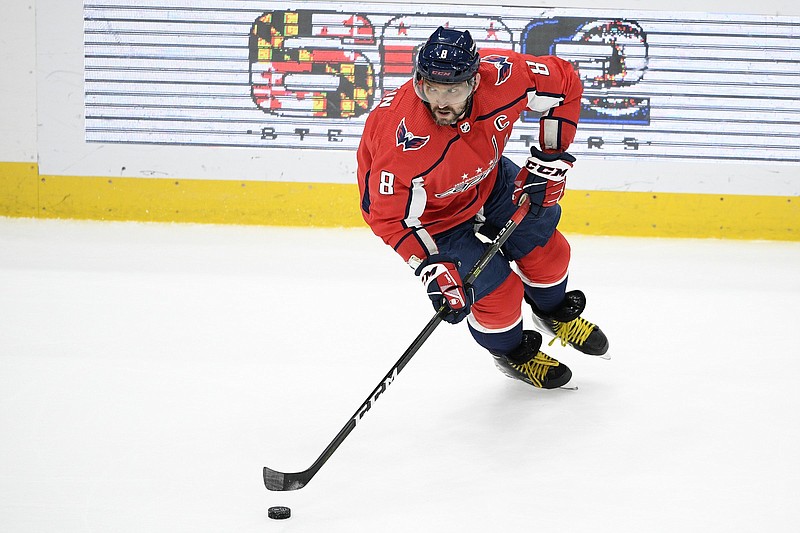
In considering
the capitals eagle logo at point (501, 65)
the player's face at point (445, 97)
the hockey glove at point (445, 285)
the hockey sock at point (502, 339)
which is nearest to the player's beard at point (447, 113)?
the player's face at point (445, 97)

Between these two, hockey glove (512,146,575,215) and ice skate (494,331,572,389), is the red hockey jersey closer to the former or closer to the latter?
hockey glove (512,146,575,215)

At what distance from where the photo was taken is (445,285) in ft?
6.97

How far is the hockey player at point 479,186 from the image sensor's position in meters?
2.14

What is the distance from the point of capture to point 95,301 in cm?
352

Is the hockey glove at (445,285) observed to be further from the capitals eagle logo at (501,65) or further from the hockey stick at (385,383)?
the capitals eagle logo at (501,65)

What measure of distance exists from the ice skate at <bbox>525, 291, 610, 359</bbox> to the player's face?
781mm

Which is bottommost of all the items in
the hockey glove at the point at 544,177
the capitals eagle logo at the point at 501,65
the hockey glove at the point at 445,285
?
the hockey glove at the point at 445,285

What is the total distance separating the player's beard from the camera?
2.12 m

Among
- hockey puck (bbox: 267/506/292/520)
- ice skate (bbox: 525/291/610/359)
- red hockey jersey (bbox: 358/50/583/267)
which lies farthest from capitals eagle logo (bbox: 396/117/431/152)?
hockey puck (bbox: 267/506/292/520)

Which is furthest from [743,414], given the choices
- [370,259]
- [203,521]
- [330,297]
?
[370,259]

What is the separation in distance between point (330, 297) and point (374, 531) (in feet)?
6.49

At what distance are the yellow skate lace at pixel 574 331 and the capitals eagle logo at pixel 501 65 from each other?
802 mm

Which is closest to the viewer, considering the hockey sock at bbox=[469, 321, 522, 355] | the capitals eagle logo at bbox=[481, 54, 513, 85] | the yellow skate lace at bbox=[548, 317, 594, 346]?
the capitals eagle logo at bbox=[481, 54, 513, 85]

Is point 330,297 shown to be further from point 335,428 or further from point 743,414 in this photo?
point 743,414
